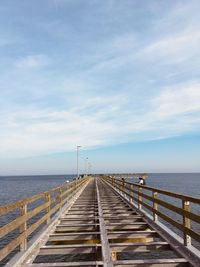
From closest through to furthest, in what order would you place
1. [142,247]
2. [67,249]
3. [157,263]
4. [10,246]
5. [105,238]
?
[10,246], [157,263], [67,249], [142,247], [105,238]

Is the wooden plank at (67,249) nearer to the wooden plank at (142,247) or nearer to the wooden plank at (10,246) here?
the wooden plank at (142,247)

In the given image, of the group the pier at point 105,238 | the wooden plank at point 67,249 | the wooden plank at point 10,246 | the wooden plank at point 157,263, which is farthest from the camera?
the wooden plank at point 67,249

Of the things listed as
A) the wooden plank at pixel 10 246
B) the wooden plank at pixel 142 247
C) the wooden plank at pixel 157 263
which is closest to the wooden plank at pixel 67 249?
the wooden plank at pixel 142 247

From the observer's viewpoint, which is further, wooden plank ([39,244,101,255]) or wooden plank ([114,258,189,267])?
wooden plank ([39,244,101,255])

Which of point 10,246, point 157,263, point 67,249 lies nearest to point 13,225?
point 10,246

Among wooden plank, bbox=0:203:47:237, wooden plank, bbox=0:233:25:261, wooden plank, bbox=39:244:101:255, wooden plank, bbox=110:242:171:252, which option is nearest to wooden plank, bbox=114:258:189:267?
wooden plank, bbox=110:242:171:252

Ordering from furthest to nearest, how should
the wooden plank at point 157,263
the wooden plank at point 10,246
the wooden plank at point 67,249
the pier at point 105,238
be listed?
the wooden plank at point 67,249 → the pier at point 105,238 → the wooden plank at point 157,263 → the wooden plank at point 10,246

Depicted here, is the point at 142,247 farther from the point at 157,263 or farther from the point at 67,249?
the point at 67,249

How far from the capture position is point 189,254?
23.1ft

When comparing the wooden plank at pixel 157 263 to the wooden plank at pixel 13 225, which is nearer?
the wooden plank at pixel 13 225


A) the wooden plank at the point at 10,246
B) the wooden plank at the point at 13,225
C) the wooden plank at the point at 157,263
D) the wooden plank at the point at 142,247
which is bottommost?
the wooden plank at the point at 157,263

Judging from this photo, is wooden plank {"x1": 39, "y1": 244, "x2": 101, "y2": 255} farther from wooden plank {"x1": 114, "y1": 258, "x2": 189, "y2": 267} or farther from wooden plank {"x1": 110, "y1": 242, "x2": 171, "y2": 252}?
wooden plank {"x1": 114, "y1": 258, "x2": 189, "y2": 267}

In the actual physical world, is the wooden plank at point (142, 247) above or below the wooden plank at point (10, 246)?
below

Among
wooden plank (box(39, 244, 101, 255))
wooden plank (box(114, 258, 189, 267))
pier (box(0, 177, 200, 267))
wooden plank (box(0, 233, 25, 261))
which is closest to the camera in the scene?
wooden plank (box(0, 233, 25, 261))
